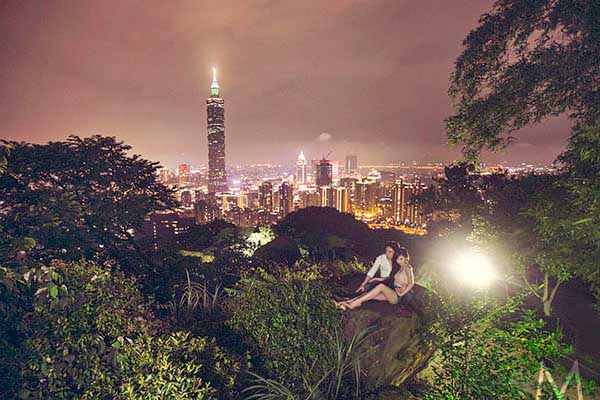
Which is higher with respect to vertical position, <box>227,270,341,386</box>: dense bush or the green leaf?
the green leaf

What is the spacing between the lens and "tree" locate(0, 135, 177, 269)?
4391mm

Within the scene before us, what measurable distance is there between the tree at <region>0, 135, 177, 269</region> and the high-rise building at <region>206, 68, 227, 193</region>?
12638 centimetres

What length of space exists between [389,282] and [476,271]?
7.14 feet

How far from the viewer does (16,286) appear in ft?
9.17

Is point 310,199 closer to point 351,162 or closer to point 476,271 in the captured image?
point 476,271

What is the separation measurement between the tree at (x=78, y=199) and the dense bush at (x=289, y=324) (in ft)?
9.08

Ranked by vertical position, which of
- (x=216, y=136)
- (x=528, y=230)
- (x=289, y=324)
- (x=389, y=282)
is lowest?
(x=289, y=324)

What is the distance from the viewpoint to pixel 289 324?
426cm

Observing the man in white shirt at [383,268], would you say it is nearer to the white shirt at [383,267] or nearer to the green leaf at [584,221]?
the white shirt at [383,267]

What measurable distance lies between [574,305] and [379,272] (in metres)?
6.84

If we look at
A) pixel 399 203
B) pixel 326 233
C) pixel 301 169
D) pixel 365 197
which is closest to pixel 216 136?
pixel 301 169

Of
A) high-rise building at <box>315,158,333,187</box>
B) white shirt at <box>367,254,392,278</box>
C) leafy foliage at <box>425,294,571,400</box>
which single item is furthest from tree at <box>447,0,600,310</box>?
high-rise building at <box>315,158,333,187</box>

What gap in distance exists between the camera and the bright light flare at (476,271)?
587cm

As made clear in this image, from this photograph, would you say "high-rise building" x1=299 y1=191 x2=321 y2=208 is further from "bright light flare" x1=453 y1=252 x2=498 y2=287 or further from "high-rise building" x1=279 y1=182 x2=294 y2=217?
"bright light flare" x1=453 y1=252 x2=498 y2=287
